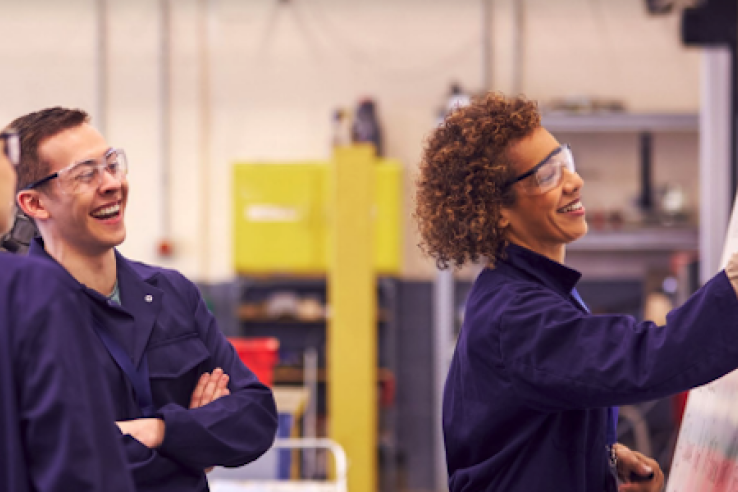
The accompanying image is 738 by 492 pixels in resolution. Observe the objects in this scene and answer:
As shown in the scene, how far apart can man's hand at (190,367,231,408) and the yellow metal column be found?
3.31m

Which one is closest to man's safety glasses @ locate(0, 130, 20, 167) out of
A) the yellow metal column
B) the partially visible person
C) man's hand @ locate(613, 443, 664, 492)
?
the partially visible person

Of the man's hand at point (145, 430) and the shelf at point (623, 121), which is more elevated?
the shelf at point (623, 121)

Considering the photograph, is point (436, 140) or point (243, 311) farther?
point (243, 311)

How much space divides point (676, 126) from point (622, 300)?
155 cm

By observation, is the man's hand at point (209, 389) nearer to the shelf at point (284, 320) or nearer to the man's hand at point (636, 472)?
the man's hand at point (636, 472)

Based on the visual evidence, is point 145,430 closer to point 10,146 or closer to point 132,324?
point 132,324

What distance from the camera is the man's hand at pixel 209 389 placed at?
1889mm

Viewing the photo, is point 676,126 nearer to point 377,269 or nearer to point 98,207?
point 377,269

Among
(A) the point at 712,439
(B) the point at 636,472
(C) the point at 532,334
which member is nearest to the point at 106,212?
(C) the point at 532,334

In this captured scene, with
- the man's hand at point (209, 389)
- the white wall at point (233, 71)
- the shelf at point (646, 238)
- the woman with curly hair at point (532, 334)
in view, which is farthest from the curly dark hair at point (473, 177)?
the white wall at point (233, 71)

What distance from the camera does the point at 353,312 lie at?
17.3 ft

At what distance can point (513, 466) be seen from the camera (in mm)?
1595

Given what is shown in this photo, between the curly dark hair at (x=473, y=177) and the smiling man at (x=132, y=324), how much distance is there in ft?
1.95

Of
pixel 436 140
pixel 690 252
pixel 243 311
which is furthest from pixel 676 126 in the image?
pixel 436 140
